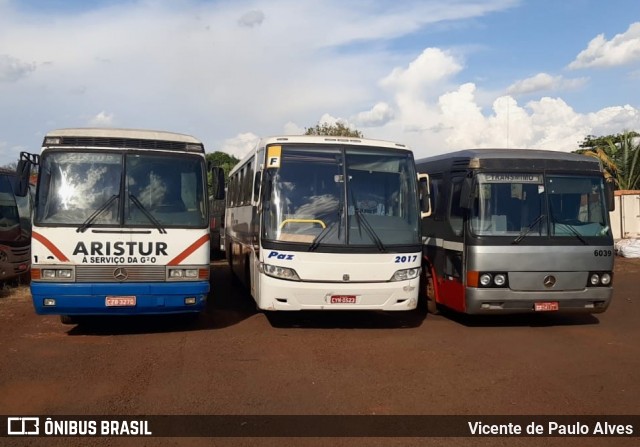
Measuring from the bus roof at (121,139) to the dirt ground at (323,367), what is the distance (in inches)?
111

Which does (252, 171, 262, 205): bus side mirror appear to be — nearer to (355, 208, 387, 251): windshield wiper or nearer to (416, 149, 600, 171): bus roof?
(355, 208, 387, 251): windshield wiper

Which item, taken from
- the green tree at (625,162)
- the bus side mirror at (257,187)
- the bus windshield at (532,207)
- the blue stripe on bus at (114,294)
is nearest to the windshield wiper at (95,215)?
the blue stripe on bus at (114,294)

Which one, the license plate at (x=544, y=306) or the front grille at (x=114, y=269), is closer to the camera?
the front grille at (x=114, y=269)

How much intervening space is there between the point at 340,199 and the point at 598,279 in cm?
434

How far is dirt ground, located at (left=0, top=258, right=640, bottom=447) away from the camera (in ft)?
19.3

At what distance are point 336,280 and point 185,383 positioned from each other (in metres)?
3.03

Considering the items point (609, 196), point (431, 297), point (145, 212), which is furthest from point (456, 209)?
point (145, 212)

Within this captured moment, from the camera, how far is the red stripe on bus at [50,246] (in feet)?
27.7

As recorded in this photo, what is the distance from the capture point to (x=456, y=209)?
10.2 meters

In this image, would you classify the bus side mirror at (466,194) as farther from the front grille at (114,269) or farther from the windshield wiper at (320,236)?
the front grille at (114,269)

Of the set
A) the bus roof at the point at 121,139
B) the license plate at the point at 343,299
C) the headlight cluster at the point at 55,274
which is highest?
the bus roof at the point at 121,139

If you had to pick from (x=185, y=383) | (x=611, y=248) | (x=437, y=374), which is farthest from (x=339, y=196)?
(x=611, y=248)

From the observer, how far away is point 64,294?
Answer: 27.6 ft

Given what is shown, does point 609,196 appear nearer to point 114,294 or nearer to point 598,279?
point 598,279
